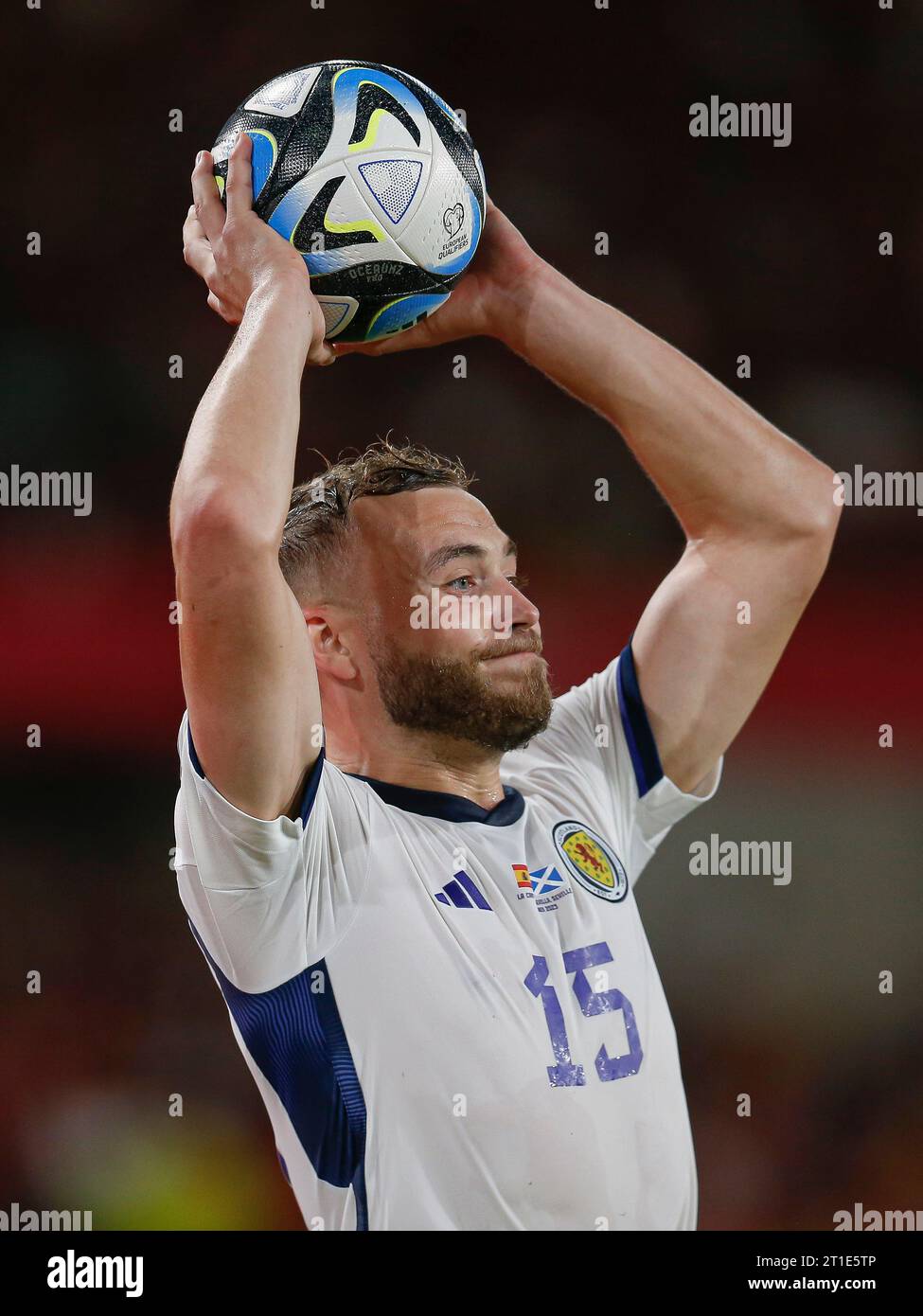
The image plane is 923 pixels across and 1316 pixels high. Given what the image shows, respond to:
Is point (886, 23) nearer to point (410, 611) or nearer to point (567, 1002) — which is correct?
point (410, 611)

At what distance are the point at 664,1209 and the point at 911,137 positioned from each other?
4.12m

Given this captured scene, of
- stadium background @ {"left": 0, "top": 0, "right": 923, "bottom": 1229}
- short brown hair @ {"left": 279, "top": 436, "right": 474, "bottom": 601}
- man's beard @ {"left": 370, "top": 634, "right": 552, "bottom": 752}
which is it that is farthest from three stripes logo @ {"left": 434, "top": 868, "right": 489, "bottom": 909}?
stadium background @ {"left": 0, "top": 0, "right": 923, "bottom": 1229}

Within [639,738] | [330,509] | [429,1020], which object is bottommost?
[429,1020]

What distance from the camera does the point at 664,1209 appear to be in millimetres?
2012

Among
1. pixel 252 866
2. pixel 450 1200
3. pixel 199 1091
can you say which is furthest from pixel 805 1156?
pixel 252 866

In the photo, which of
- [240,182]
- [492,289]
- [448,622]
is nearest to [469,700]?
[448,622]

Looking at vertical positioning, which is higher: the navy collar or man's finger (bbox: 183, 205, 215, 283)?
man's finger (bbox: 183, 205, 215, 283)

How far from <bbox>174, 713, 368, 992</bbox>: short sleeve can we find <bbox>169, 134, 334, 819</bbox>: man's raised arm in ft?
0.11

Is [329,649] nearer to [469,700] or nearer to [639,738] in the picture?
[469,700]

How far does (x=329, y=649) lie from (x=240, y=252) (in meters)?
0.69

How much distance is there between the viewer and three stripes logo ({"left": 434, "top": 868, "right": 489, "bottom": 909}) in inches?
79.7

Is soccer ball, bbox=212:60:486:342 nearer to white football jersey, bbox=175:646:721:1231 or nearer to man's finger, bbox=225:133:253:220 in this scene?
man's finger, bbox=225:133:253:220

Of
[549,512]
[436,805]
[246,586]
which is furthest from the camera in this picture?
[549,512]

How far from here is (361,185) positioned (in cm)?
208
